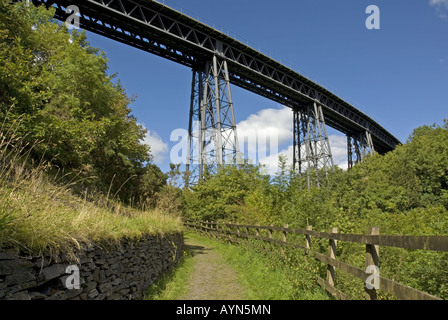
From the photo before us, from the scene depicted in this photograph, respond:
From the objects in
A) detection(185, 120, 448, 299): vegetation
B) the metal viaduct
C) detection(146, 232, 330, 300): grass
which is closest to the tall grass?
detection(146, 232, 330, 300): grass

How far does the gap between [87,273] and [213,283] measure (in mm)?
4120

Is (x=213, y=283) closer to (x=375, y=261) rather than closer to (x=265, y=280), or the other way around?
(x=265, y=280)

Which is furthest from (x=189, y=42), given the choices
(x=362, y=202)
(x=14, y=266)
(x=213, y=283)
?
(x=362, y=202)

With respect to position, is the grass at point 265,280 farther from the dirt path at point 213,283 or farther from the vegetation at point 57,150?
the vegetation at point 57,150

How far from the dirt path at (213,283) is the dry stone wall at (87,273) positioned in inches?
42.4

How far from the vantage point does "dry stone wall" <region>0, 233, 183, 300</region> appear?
246cm

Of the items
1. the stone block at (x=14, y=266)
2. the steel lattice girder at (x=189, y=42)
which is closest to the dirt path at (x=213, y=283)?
the stone block at (x=14, y=266)

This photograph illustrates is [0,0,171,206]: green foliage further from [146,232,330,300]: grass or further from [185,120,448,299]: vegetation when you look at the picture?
[185,120,448,299]: vegetation

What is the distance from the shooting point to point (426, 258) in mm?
4078

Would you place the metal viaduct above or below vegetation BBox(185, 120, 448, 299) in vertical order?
above

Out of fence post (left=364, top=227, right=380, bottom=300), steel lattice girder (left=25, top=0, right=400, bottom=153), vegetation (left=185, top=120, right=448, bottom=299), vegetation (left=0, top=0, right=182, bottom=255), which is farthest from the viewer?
steel lattice girder (left=25, top=0, right=400, bottom=153)

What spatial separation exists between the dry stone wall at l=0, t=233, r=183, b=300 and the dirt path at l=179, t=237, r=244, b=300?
1077mm

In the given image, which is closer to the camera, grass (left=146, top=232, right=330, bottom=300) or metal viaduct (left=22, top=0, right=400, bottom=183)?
grass (left=146, top=232, right=330, bottom=300)

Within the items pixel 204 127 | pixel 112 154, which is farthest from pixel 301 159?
pixel 112 154
